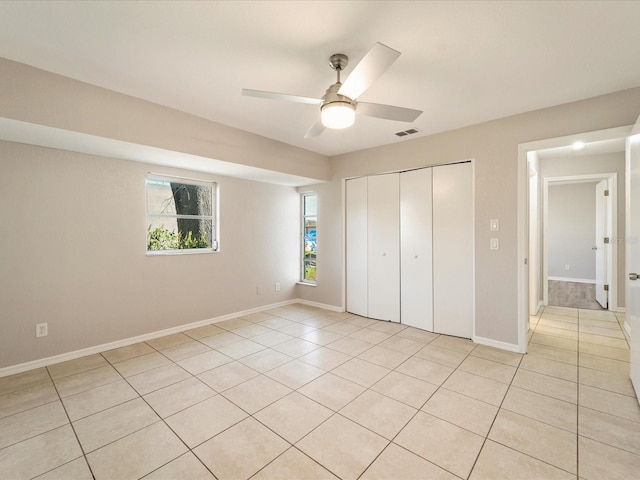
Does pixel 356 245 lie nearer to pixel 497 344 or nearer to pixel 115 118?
pixel 497 344

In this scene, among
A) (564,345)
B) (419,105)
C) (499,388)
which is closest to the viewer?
(499,388)

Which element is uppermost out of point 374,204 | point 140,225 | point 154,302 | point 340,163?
point 340,163

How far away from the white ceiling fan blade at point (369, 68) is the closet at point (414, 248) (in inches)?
88.0

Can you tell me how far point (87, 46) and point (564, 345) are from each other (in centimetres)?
521

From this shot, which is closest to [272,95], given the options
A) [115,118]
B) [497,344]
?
[115,118]

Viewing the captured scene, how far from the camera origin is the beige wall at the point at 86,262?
2.71 meters

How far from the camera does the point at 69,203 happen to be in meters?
2.98

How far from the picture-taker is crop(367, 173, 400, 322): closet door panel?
415cm

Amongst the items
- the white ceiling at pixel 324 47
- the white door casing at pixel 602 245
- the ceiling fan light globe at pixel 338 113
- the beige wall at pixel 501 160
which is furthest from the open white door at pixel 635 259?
the white door casing at pixel 602 245

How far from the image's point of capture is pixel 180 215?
13.0ft

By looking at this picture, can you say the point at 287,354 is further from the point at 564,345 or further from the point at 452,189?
the point at 564,345

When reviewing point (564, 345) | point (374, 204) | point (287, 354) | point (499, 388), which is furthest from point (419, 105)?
point (564, 345)

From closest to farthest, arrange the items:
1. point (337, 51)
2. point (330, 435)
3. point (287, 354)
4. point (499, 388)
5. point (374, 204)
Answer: point (330, 435) < point (337, 51) < point (499, 388) < point (287, 354) < point (374, 204)

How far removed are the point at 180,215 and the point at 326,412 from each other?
3120 mm
